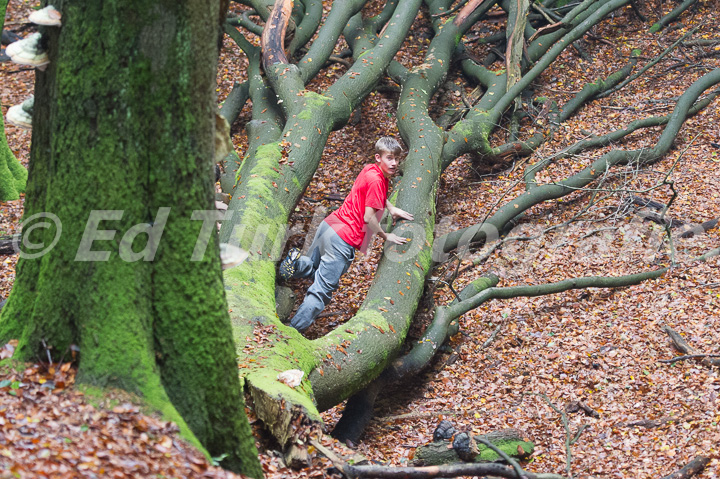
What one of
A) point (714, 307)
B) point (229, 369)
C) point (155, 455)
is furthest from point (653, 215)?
point (155, 455)

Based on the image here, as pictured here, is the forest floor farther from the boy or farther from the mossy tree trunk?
the boy

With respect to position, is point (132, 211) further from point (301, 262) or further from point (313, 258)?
point (313, 258)

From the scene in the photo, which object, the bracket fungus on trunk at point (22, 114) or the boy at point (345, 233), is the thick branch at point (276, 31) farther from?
the bracket fungus on trunk at point (22, 114)

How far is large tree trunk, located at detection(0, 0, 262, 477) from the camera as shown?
2781 millimetres

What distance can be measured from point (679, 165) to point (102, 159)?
27.3 ft

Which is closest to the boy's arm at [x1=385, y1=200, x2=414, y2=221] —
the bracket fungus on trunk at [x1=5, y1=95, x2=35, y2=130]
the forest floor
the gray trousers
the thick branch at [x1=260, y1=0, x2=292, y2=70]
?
the gray trousers

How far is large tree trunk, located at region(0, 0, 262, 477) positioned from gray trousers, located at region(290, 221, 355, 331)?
3.20 metres

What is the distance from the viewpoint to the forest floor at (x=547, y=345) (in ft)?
9.73

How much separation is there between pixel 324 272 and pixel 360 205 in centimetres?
80

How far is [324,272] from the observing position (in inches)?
261

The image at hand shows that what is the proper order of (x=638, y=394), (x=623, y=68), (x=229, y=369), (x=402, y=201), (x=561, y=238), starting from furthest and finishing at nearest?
(x=623, y=68) → (x=561, y=238) → (x=402, y=201) → (x=638, y=394) → (x=229, y=369)

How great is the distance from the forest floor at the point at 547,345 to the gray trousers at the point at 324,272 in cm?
107

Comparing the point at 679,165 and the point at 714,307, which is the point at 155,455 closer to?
the point at 714,307

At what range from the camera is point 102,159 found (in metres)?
2.87
